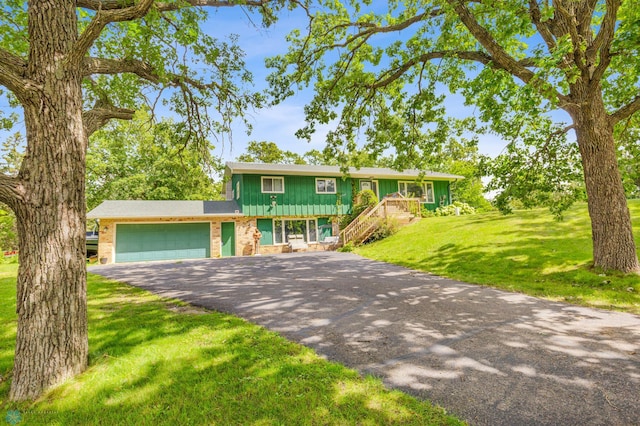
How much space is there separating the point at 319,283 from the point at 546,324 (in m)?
4.65

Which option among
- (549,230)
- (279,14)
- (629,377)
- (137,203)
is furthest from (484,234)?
(137,203)

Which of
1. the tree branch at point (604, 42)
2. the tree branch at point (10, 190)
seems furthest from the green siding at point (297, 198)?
the tree branch at point (10, 190)

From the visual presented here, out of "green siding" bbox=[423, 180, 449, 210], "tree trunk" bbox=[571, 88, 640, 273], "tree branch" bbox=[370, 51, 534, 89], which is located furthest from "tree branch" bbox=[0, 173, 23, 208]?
"green siding" bbox=[423, 180, 449, 210]

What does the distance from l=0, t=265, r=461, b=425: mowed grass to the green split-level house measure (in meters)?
13.1

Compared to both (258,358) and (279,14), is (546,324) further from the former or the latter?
(279,14)

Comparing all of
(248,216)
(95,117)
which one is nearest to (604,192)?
(95,117)

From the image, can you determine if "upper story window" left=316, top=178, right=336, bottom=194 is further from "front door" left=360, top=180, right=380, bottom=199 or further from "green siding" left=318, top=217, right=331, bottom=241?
"front door" left=360, top=180, right=380, bottom=199

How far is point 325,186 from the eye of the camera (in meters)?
20.8

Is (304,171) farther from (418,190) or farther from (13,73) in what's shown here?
(13,73)

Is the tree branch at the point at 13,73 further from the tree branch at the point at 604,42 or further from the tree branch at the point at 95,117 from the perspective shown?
the tree branch at the point at 604,42

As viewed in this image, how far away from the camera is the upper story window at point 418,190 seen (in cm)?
2270

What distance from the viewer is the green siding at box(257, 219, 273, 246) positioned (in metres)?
19.0

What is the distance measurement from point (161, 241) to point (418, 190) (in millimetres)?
18080

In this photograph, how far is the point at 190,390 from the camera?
9.02 ft
